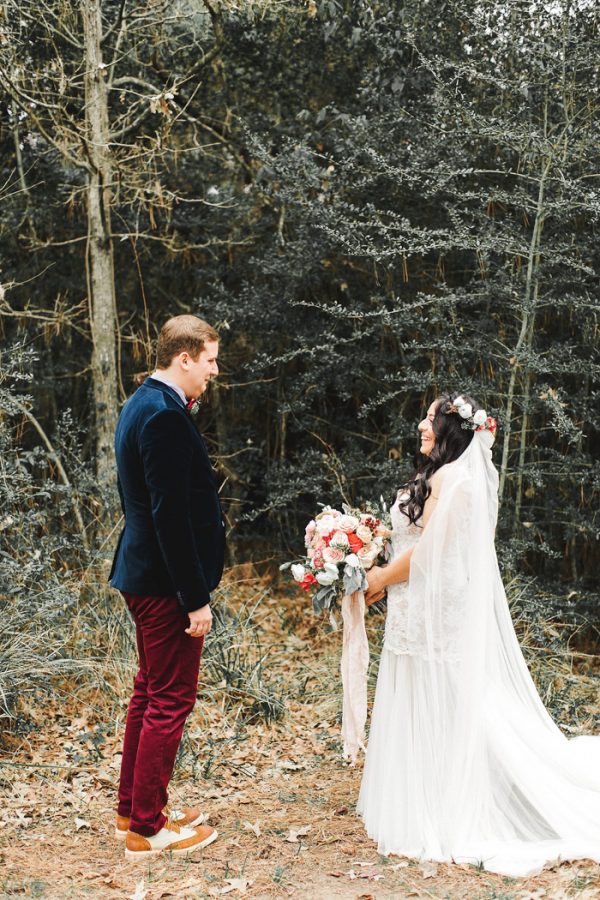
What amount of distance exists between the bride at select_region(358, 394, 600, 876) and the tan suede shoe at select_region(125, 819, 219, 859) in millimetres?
724

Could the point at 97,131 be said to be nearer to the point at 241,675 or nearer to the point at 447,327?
the point at 447,327

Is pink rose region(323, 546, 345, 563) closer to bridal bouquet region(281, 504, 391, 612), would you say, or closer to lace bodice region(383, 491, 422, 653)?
bridal bouquet region(281, 504, 391, 612)

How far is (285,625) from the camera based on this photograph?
7836mm

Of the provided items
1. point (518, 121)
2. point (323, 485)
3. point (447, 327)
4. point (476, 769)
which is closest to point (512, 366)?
point (447, 327)

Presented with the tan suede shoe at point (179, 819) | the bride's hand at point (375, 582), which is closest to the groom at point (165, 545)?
the tan suede shoe at point (179, 819)

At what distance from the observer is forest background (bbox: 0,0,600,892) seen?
6.46m

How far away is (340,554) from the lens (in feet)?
13.4

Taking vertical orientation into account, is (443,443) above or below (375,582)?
above

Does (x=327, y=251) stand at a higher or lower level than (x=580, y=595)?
higher

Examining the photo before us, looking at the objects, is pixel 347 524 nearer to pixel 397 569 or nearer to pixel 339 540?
pixel 339 540

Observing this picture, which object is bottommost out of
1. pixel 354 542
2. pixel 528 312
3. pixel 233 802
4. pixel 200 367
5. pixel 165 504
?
pixel 233 802

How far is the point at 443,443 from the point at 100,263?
4.22 meters

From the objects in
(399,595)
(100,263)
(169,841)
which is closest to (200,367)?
(399,595)

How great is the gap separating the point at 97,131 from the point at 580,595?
4.87 metres
